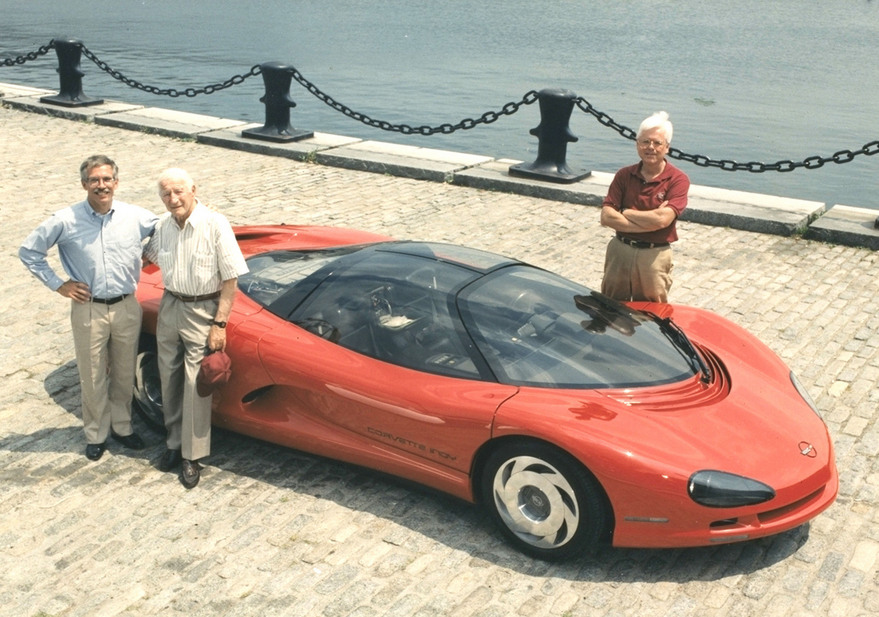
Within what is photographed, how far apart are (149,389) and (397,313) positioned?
175cm

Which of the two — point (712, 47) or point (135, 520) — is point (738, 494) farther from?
point (712, 47)

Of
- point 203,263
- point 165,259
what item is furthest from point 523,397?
point 165,259

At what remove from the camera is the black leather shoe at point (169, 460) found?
5.93 meters

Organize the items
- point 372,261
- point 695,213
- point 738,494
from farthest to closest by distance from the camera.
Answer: point 695,213, point 372,261, point 738,494

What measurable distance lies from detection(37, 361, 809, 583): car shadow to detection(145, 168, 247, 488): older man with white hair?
A: 29 cm

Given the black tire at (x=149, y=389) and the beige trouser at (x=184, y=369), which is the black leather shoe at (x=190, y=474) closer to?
the beige trouser at (x=184, y=369)

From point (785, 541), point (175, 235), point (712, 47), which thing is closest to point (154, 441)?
point (175, 235)

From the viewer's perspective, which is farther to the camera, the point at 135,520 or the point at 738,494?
the point at 135,520

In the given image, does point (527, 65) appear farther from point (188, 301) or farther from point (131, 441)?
point (188, 301)

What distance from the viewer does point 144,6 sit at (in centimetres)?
5375

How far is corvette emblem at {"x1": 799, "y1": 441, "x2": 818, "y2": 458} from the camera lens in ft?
16.6

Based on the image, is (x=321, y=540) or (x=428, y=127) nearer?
(x=321, y=540)

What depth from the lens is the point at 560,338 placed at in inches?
215

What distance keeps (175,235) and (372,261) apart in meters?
1.10
